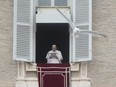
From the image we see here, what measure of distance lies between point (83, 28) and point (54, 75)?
1264 mm

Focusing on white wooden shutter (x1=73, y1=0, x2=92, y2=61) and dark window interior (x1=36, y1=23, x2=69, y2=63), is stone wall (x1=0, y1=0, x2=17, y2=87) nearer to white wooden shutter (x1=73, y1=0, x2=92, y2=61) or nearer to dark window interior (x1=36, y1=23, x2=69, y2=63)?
dark window interior (x1=36, y1=23, x2=69, y2=63)

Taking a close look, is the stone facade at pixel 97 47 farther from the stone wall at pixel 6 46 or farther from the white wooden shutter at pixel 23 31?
the white wooden shutter at pixel 23 31

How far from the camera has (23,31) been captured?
3234 cm

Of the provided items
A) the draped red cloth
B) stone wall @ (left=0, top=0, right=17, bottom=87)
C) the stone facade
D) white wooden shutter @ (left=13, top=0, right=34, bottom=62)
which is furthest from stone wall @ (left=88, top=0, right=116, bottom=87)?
stone wall @ (left=0, top=0, right=17, bottom=87)

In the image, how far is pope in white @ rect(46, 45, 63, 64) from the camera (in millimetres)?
32312

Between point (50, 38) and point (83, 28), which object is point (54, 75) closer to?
point (83, 28)

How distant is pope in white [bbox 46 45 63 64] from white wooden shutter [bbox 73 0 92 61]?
1.14 ft

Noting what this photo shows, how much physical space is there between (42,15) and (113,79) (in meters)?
2.16

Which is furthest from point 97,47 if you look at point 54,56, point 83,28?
point 54,56

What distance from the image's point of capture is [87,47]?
32.3 meters

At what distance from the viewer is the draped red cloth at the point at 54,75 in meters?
32.1

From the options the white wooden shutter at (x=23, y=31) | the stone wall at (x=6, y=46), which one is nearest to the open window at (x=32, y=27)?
the white wooden shutter at (x=23, y=31)

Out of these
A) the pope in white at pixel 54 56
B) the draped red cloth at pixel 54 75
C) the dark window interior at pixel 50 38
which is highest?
the dark window interior at pixel 50 38

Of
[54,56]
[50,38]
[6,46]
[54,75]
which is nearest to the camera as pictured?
[54,75]
